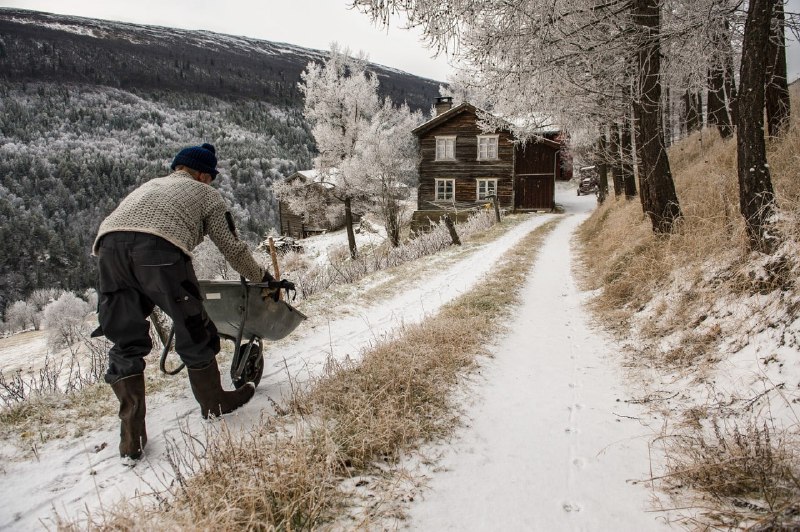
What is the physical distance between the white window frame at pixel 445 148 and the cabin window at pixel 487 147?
1.89 meters

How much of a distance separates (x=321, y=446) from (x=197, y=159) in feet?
7.36

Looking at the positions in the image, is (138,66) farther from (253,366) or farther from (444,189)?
(253,366)

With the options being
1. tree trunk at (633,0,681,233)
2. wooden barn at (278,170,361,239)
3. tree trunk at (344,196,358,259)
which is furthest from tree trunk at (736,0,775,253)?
wooden barn at (278,170,361,239)

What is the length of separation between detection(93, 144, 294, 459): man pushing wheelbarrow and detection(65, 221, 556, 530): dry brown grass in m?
0.45

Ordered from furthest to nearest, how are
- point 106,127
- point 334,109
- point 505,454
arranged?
point 106,127
point 334,109
point 505,454

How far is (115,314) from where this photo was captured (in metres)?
2.50

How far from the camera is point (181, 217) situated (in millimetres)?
2586

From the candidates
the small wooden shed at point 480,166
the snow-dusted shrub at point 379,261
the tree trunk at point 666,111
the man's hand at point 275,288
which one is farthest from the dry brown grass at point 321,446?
the small wooden shed at point 480,166

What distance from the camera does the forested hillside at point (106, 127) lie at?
6575 cm

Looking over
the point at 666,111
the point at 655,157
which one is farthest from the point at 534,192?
the point at 655,157

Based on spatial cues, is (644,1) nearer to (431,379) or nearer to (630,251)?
(630,251)

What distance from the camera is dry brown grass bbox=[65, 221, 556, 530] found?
5.60ft

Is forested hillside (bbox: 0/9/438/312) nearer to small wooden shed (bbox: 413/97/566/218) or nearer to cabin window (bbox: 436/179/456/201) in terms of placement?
cabin window (bbox: 436/179/456/201)

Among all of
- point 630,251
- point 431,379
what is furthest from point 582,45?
point 431,379
